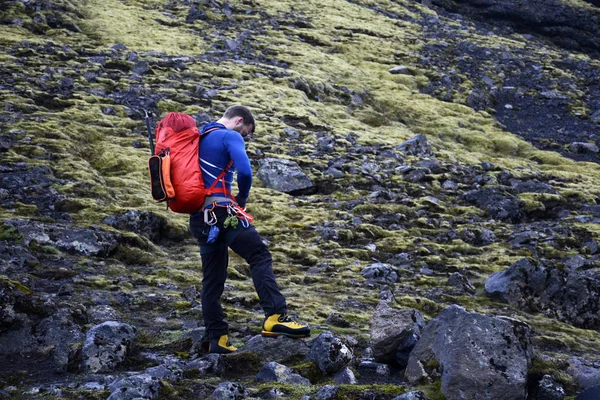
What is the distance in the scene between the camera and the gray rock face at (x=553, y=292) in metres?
10.6

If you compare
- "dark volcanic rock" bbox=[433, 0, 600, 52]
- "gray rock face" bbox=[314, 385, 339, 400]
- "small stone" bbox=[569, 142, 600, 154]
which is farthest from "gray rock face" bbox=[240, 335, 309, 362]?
"dark volcanic rock" bbox=[433, 0, 600, 52]

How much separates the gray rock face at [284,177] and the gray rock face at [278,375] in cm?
1174

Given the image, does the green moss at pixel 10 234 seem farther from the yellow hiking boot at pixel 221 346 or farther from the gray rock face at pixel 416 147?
the gray rock face at pixel 416 147

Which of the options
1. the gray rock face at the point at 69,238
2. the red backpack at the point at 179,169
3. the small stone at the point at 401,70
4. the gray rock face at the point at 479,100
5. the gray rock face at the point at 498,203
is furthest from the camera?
the small stone at the point at 401,70

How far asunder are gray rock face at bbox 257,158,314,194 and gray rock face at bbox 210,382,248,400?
12474 mm

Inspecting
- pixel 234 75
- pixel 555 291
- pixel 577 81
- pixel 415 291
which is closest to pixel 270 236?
Answer: pixel 415 291

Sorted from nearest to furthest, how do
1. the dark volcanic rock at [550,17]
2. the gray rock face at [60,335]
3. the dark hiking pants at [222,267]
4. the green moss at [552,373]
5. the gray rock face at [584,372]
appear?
the green moss at [552,373], the gray rock face at [584,372], the gray rock face at [60,335], the dark hiking pants at [222,267], the dark volcanic rock at [550,17]

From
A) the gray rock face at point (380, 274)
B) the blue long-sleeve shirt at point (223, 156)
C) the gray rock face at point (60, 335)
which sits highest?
the blue long-sleeve shirt at point (223, 156)

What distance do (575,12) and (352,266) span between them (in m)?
48.7

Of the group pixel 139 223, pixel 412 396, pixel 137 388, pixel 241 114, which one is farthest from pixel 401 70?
pixel 137 388

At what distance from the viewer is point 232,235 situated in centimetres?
725

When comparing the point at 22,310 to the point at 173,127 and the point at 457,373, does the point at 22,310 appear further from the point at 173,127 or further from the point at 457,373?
the point at 457,373

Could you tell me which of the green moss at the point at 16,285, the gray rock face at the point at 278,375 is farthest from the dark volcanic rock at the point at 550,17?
the green moss at the point at 16,285

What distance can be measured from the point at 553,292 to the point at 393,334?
5298 mm
